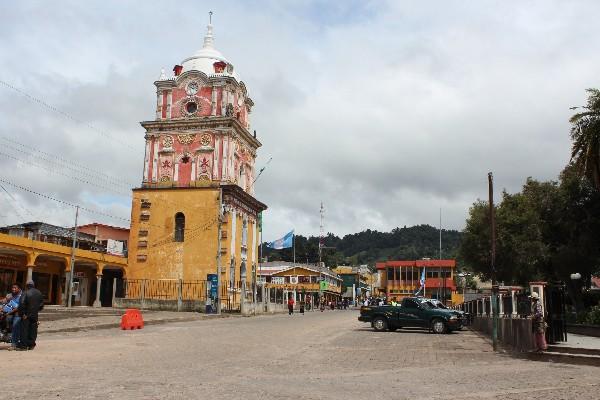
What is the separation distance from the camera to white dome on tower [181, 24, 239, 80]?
168ft

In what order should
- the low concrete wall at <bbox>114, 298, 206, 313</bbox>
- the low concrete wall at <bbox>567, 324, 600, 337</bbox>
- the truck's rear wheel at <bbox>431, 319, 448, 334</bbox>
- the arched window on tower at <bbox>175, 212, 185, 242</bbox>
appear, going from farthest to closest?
the arched window on tower at <bbox>175, 212, 185, 242</bbox> < the low concrete wall at <bbox>114, 298, 206, 313</bbox> < the truck's rear wheel at <bbox>431, 319, 448, 334</bbox> < the low concrete wall at <bbox>567, 324, 600, 337</bbox>

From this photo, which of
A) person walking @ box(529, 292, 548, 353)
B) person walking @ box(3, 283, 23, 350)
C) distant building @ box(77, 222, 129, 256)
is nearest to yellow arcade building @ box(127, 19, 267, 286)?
distant building @ box(77, 222, 129, 256)

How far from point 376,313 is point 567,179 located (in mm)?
16600

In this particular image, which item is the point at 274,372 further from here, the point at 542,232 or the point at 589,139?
the point at 542,232

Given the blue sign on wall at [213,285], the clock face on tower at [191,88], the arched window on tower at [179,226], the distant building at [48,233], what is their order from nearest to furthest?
the blue sign on wall at [213,285] → the distant building at [48,233] → the arched window on tower at [179,226] → the clock face on tower at [191,88]

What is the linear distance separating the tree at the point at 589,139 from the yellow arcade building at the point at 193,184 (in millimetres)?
28170

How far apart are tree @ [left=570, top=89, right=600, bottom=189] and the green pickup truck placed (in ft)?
27.7

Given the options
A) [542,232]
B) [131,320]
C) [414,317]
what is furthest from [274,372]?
[542,232]

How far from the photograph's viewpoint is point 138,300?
137 feet

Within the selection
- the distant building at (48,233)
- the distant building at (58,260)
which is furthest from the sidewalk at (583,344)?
the distant building at (48,233)

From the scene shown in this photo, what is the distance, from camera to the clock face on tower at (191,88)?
50719 mm

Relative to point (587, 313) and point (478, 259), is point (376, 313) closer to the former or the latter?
point (587, 313)

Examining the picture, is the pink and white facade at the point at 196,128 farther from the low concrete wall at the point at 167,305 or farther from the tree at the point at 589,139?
the tree at the point at 589,139

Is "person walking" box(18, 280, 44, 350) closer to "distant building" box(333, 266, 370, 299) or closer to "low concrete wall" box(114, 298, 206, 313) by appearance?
"low concrete wall" box(114, 298, 206, 313)
